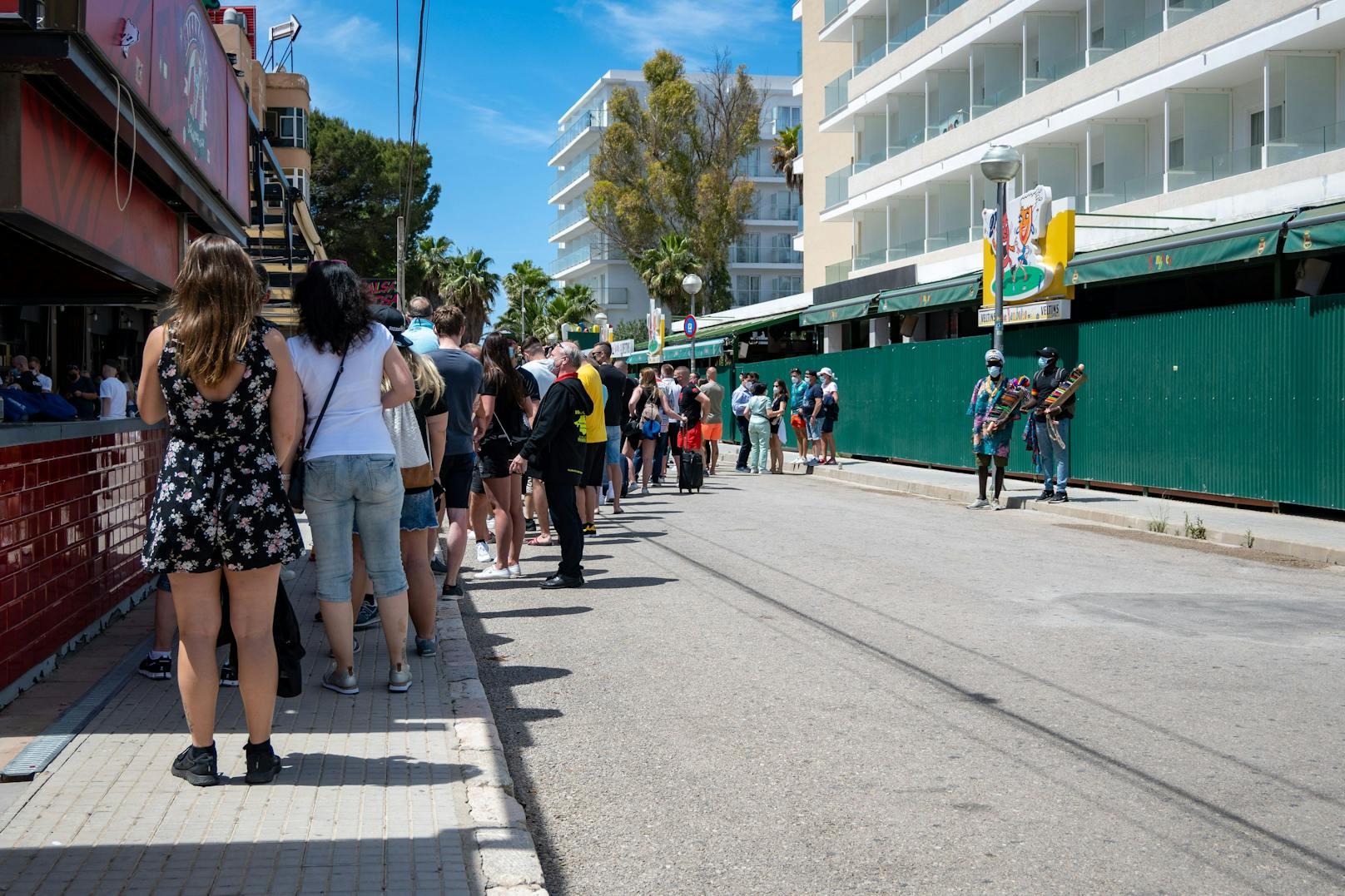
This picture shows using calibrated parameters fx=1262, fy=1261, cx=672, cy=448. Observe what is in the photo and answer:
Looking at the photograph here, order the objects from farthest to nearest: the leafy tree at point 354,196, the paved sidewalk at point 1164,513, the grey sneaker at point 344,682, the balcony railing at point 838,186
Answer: the leafy tree at point 354,196 < the balcony railing at point 838,186 < the paved sidewalk at point 1164,513 < the grey sneaker at point 344,682

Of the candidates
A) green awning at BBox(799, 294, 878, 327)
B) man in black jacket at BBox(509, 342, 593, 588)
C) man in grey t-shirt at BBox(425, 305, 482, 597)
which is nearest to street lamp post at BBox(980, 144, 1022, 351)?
man in black jacket at BBox(509, 342, 593, 588)

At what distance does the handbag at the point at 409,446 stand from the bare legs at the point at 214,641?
2.10m

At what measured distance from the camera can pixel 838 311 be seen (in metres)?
30.2

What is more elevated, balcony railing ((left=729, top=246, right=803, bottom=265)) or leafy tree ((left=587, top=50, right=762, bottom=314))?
leafy tree ((left=587, top=50, right=762, bottom=314))

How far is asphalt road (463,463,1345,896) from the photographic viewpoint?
12.9 ft

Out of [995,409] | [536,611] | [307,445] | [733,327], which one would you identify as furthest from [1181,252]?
[733,327]

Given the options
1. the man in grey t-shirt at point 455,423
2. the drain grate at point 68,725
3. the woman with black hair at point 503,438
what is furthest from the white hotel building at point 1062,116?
the drain grate at point 68,725

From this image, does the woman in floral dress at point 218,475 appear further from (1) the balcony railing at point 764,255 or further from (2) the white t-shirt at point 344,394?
(1) the balcony railing at point 764,255

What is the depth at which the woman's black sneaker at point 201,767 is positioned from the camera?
4324 millimetres

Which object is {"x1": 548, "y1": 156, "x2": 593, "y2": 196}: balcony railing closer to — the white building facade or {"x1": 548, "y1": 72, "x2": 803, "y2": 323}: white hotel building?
{"x1": 548, "y1": 72, "x2": 803, "y2": 323}: white hotel building

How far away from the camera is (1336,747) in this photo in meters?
5.09

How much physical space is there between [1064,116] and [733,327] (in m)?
15.3

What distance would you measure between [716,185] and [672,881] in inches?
2363

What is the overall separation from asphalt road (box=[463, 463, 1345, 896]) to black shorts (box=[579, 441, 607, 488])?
0.81 m
